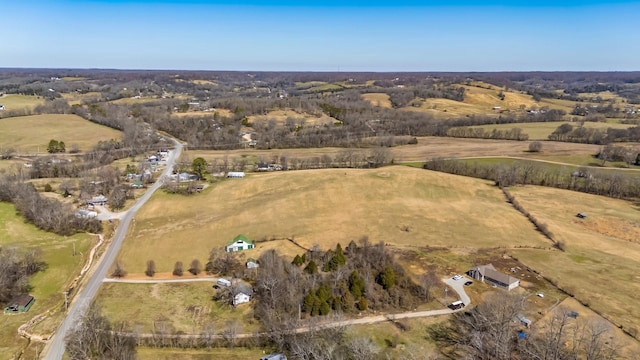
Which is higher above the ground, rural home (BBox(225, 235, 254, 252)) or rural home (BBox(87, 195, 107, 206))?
rural home (BBox(87, 195, 107, 206))

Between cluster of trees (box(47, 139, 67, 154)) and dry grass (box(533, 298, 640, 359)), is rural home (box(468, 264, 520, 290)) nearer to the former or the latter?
dry grass (box(533, 298, 640, 359))

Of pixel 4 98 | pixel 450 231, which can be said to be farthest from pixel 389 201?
pixel 4 98

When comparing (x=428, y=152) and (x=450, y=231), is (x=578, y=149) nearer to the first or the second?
(x=428, y=152)

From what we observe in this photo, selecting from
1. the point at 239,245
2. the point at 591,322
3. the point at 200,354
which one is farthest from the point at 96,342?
the point at 591,322

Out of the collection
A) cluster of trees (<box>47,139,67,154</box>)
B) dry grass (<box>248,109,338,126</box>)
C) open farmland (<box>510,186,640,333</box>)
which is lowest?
open farmland (<box>510,186,640,333</box>)

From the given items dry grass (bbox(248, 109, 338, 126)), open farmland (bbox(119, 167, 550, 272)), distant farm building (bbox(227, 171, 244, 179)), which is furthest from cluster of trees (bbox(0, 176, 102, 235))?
dry grass (bbox(248, 109, 338, 126))

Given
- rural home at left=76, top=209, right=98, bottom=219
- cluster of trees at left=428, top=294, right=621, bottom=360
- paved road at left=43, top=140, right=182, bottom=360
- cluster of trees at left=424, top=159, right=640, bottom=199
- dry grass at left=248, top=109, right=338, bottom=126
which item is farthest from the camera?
dry grass at left=248, top=109, right=338, bottom=126

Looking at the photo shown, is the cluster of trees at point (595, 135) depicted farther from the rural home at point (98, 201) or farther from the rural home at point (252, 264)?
the rural home at point (98, 201)

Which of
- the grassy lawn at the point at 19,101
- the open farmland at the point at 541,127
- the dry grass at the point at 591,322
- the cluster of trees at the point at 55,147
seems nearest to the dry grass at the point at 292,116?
the open farmland at the point at 541,127
